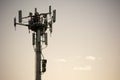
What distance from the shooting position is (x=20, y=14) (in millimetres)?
14633

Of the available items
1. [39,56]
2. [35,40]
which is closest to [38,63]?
[39,56]

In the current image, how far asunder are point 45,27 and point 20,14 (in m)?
1.66

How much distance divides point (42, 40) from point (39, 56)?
1015 millimetres

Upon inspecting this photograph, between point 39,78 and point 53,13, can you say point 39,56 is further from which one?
point 53,13

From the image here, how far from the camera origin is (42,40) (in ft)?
48.6

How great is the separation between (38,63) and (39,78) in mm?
865

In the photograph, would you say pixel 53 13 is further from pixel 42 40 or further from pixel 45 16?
pixel 42 40

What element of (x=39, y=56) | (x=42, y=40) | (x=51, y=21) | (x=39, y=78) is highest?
(x=51, y=21)

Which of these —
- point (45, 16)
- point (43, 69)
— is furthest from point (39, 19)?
point (43, 69)

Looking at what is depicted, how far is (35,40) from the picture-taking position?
14.8 m

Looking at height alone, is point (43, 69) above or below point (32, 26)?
below

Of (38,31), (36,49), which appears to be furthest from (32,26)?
(36,49)

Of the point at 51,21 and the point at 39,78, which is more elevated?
the point at 51,21

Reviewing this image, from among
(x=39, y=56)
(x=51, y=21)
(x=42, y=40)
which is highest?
(x=51, y=21)
